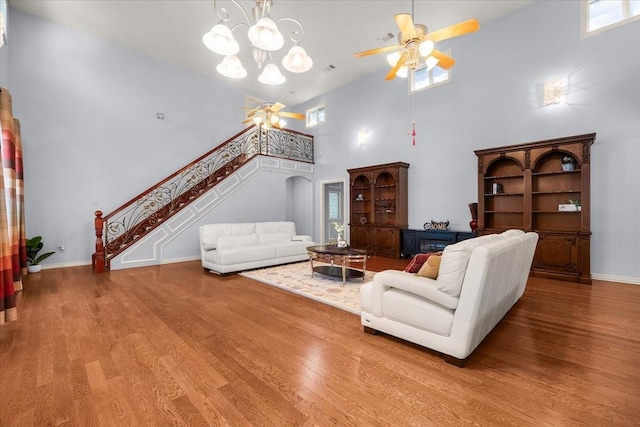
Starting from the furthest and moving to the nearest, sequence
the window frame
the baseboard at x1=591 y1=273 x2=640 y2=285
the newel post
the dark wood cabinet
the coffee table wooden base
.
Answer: the window frame → the dark wood cabinet → the newel post → the coffee table wooden base → the baseboard at x1=591 y1=273 x2=640 y2=285

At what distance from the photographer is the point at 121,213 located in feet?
22.7

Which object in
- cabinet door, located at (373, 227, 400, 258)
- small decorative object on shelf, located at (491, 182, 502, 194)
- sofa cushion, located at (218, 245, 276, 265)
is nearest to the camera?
sofa cushion, located at (218, 245, 276, 265)

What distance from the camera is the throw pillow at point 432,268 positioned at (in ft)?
8.29

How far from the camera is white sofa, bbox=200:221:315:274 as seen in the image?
5.43 metres

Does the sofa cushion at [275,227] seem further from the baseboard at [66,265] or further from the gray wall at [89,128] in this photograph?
the baseboard at [66,265]

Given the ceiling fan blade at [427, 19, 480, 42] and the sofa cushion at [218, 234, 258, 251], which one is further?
the sofa cushion at [218, 234, 258, 251]

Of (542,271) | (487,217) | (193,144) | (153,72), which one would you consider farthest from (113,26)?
(542,271)

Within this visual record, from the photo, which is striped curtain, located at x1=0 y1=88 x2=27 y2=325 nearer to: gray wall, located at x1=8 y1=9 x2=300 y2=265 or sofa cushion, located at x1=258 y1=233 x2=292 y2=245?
gray wall, located at x1=8 y1=9 x2=300 y2=265

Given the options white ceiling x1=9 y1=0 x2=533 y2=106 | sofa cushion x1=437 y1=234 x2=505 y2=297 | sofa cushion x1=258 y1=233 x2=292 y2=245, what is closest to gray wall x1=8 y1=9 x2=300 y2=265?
white ceiling x1=9 y1=0 x2=533 y2=106

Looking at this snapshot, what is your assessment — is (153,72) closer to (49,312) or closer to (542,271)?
(49,312)

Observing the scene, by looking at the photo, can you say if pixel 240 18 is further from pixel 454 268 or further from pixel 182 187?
pixel 454 268

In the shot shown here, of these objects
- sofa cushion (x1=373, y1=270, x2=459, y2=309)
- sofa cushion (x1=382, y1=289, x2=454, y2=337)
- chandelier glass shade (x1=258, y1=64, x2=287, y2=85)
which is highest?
chandelier glass shade (x1=258, y1=64, x2=287, y2=85)

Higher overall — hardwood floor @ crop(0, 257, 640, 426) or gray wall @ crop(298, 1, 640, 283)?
gray wall @ crop(298, 1, 640, 283)

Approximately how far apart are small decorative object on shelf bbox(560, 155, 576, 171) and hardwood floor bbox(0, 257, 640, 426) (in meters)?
2.31
